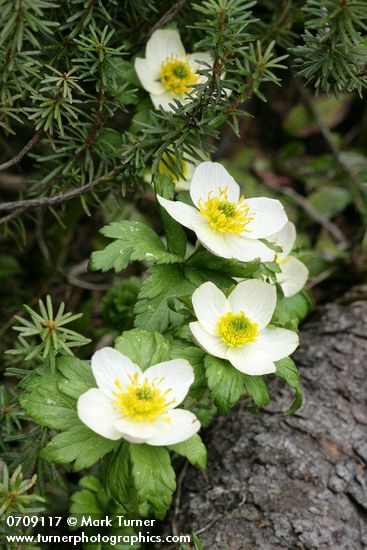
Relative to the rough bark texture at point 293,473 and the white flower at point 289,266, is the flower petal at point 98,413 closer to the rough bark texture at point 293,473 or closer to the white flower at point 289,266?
the rough bark texture at point 293,473

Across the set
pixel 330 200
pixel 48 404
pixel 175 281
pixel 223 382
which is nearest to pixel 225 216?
pixel 175 281

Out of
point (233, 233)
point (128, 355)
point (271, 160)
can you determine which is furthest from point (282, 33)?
point (271, 160)

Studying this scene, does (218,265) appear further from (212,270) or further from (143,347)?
(143,347)

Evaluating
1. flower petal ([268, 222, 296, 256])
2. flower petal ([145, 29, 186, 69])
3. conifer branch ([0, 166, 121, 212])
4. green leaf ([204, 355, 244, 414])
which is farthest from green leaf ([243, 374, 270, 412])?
flower petal ([145, 29, 186, 69])

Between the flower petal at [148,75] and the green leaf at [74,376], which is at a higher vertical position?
the flower petal at [148,75]

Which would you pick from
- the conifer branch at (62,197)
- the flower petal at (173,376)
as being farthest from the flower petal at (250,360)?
the conifer branch at (62,197)

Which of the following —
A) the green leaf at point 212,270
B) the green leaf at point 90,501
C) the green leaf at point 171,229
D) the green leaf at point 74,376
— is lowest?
the green leaf at point 90,501

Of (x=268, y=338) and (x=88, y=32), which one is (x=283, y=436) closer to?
(x=268, y=338)

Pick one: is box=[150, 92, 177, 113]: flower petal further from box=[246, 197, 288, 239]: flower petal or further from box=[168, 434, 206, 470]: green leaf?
box=[168, 434, 206, 470]: green leaf
